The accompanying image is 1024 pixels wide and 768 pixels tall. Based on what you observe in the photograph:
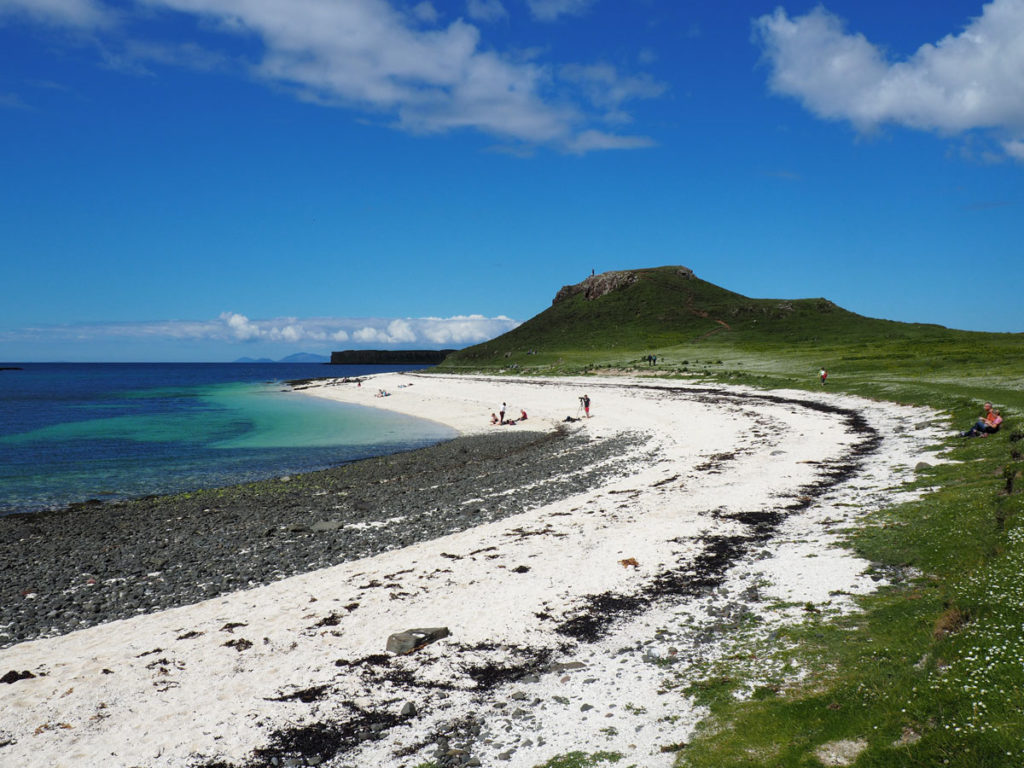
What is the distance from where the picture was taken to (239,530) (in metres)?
23.0

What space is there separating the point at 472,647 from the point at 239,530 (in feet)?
48.4

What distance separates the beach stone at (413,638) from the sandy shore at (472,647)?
0.23m

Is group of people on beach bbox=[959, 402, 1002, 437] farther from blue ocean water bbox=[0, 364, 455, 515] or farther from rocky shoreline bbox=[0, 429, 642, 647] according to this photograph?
blue ocean water bbox=[0, 364, 455, 515]

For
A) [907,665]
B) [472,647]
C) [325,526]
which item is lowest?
[325,526]

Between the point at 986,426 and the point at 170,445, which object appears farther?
the point at 170,445

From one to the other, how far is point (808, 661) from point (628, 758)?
375 centimetres

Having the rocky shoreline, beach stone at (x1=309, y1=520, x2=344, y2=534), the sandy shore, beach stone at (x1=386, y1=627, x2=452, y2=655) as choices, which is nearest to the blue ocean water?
the rocky shoreline

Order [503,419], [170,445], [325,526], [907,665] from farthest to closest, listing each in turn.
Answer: [503,419]
[170,445]
[325,526]
[907,665]

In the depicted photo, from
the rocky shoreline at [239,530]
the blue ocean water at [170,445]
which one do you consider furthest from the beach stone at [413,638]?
the blue ocean water at [170,445]

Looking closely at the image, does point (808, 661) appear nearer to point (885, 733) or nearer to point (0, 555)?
point (885, 733)

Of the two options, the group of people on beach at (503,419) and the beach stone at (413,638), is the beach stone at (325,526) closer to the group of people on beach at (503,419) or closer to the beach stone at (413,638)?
the beach stone at (413,638)

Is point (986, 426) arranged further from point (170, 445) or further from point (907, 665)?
point (170, 445)

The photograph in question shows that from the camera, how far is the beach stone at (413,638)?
11.8m

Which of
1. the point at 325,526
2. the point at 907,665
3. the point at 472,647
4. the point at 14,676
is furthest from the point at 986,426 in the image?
the point at 14,676
